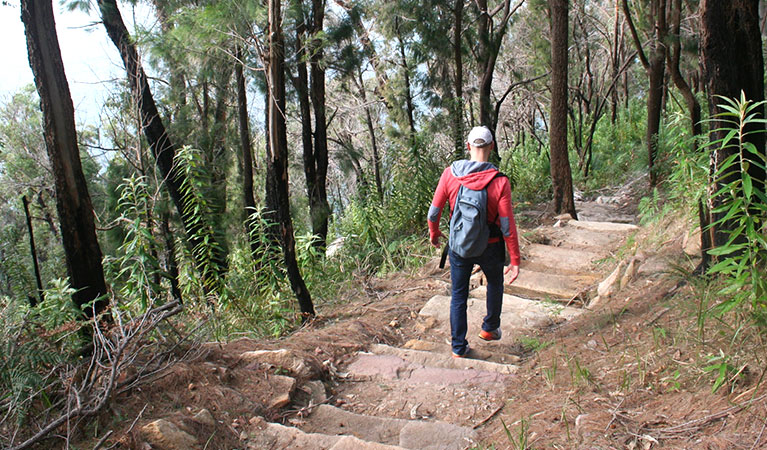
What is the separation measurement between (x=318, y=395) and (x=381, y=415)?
458 millimetres

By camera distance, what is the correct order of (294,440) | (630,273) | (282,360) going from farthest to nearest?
(630,273) < (282,360) < (294,440)

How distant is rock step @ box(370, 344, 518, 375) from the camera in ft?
13.5

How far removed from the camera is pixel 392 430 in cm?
331

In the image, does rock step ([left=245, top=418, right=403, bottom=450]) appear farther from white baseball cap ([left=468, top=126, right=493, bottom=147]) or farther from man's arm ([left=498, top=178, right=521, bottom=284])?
white baseball cap ([left=468, top=126, right=493, bottom=147])

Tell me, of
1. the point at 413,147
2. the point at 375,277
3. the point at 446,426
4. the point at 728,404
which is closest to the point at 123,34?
the point at 413,147

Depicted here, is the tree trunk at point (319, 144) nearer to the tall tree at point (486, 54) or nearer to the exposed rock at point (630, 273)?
the tall tree at point (486, 54)

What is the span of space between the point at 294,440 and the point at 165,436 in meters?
0.65

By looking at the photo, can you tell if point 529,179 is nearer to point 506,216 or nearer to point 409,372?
point 506,216

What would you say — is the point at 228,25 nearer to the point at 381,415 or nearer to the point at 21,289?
the point at 381,415

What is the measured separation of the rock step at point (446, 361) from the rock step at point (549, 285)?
72.3 inches

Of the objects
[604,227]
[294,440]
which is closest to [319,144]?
[604,227]

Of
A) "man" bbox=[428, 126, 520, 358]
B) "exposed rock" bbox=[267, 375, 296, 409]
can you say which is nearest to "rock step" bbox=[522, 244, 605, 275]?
"man" bbox=[428, 126, 520, 358]

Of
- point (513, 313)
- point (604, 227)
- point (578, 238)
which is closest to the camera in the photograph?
point (513, 313)

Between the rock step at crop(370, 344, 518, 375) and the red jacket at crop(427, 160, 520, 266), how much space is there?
74 centimetres
